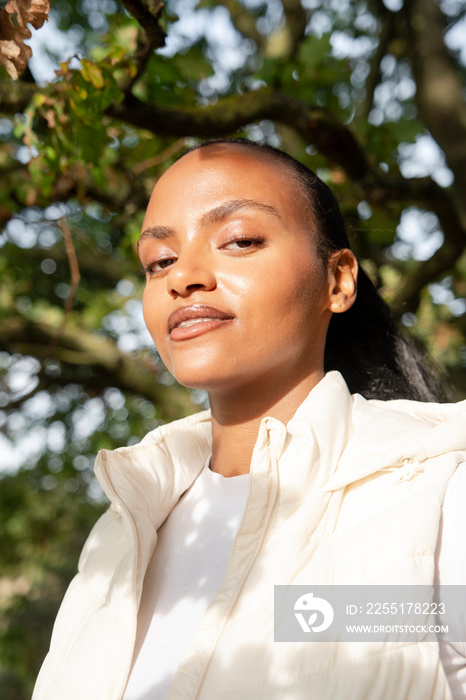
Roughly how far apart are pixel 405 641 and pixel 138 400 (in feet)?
19.8

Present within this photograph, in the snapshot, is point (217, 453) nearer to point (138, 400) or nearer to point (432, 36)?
point (432, 36)

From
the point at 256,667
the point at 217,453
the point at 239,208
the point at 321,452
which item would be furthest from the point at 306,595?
the point at 239,208

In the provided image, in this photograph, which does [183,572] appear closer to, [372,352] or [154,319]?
[154,319]

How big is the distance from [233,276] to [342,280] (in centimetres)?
49

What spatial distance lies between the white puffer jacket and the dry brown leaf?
1.08 metres

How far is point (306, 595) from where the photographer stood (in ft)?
4.60

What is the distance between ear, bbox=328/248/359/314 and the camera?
1993 millimetres

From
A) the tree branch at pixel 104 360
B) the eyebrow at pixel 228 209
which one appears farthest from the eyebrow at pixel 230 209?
the tree branch at pixel 104 360

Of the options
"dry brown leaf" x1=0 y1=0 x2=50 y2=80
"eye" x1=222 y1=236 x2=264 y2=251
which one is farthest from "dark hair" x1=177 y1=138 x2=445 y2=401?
"dry brown leaf" x1=0 y1=0 x2=50 y2=80

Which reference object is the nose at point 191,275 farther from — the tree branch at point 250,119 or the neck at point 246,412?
the tree branch at point 250,119

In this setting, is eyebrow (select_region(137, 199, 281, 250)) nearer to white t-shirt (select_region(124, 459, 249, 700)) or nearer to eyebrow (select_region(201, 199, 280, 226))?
eyebrow (select_region(201, 199, 280, 226))

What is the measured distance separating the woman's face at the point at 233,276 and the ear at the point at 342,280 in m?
0.03

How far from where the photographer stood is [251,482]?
5.16 feet

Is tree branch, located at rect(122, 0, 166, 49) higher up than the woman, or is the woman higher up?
tree branch, located at rect(122, 0, 166, 49)
